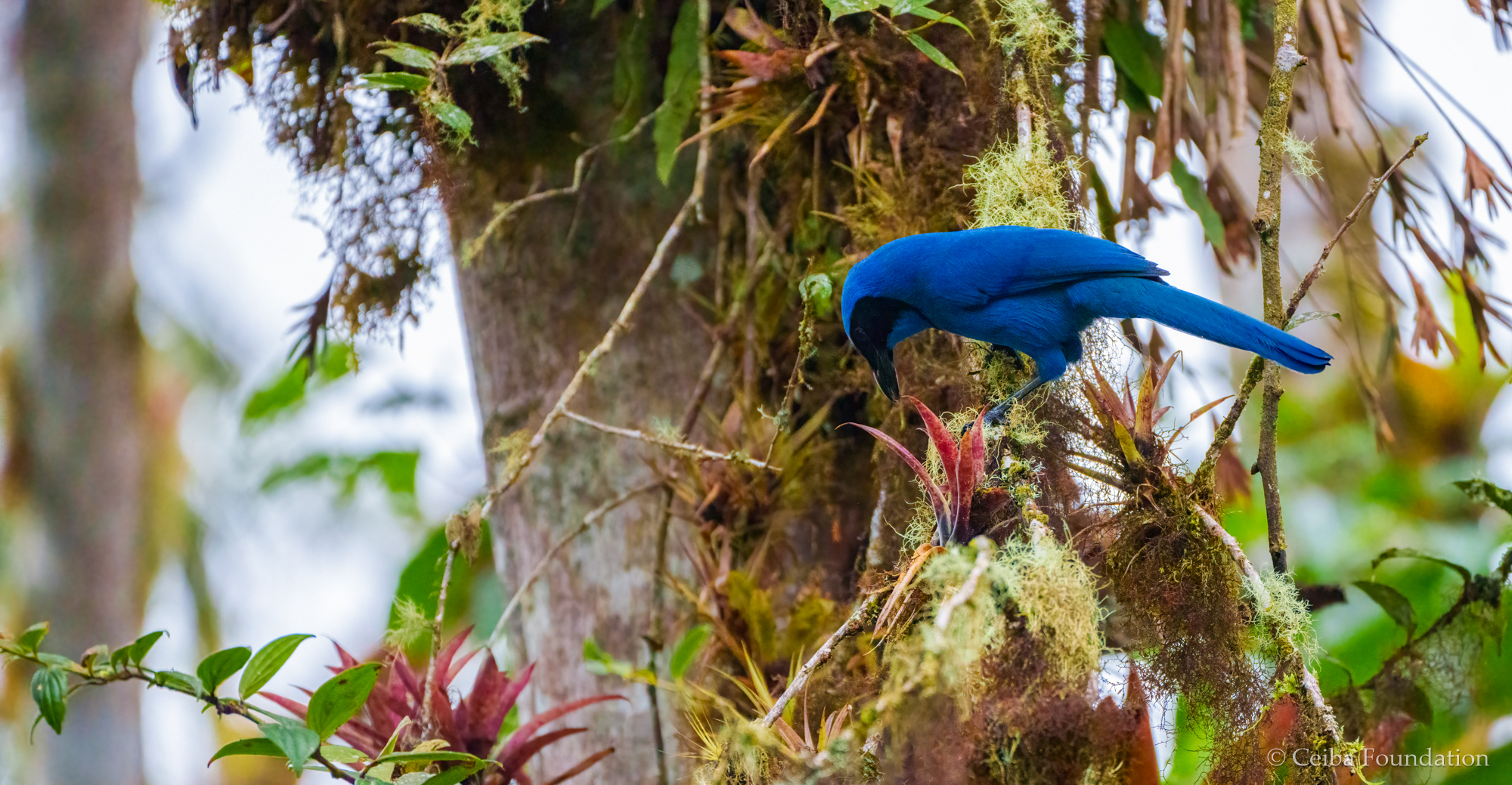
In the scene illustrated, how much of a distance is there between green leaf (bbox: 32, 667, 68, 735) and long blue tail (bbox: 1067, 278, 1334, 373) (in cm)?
182

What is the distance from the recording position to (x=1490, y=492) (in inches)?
88.3

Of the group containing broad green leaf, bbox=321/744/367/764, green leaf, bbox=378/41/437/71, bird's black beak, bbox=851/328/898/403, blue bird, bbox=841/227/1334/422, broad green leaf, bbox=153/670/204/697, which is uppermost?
green leaf, bbox=378/41/437/71

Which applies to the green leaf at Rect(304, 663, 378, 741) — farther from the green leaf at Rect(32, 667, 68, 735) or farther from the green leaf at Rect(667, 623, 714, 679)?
the green leaf at Rect(667, 623, 714, 679)

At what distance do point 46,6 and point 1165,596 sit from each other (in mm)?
4304

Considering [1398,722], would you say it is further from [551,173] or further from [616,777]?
[551,173]

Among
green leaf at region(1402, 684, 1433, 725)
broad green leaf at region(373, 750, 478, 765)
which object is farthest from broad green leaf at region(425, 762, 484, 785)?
green leaf at region(1402, 684, 1433, 725)

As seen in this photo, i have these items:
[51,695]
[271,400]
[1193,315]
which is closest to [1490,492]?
[1193,315]

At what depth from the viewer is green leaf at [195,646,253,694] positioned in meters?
1.51

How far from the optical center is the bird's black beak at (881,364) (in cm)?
195

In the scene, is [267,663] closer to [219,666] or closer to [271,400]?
[219,666]

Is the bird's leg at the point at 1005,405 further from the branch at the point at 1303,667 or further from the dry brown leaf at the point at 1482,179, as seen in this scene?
the dry brown leaf at the point at 1482,179

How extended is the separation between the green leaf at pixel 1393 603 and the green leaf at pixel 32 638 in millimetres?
2688

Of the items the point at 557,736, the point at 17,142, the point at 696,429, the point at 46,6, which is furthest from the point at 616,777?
the point at 46,6

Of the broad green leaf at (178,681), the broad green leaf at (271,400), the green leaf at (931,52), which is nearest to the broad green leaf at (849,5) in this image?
the green leaf at (931,52)
